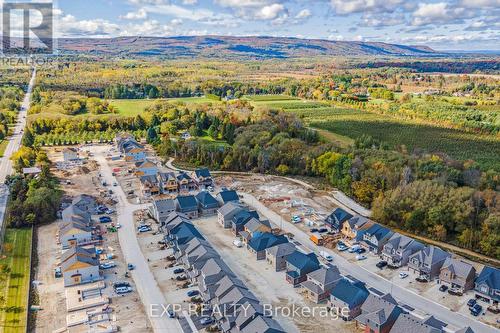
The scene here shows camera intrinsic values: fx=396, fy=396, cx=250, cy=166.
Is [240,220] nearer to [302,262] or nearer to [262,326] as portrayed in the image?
[302,262]

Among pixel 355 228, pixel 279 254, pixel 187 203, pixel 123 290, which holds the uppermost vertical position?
pixel 355 228

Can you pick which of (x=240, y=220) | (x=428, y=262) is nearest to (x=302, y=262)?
(x=240, y=220)

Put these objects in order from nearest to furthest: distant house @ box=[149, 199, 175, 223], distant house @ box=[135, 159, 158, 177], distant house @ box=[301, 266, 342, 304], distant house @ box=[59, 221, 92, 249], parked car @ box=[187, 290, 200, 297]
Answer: distant house @ box=[301, 266, 342, 304]
parked car @ box=[187, 290, 200, 297]
distant house @ box=[59, 221, 92, 249]
distant house @ box=[149, 199, 175, 223]
distant house @ box=[135, 159, 158, 177]

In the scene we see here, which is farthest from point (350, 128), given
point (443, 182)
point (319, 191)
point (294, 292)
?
point (294, 292)

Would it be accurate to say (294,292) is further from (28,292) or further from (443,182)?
(443,182)

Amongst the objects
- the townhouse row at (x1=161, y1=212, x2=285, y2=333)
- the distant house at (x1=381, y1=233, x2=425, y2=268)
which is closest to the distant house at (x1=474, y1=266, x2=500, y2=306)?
the distant house at (x1=381, y1=233, x2=425, y2=268)

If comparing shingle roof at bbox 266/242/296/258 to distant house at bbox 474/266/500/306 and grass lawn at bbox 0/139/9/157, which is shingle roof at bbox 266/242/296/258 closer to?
distant house at bbox 474/266/500/306
